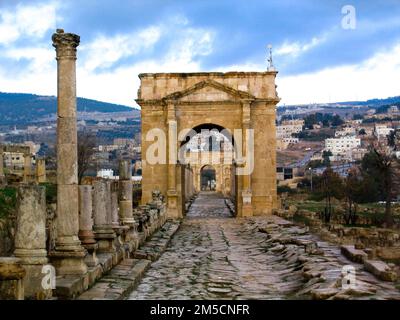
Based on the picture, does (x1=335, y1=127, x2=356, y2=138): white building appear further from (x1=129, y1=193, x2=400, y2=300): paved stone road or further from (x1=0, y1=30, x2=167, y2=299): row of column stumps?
(x1=0, y1=30, x2=167, y2=299): row of column stumps

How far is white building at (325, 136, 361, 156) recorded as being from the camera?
449 feet

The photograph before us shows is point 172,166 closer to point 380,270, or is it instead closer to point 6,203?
point 6,203

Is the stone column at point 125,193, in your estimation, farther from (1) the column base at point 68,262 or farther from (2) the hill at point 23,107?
(2) the hill at point 23,107

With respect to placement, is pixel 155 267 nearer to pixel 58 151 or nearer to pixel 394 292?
pixel 58 151

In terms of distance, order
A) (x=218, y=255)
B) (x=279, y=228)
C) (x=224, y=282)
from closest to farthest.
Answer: (x=224, y=282) < (x=218, y=255) < (x=279, y=228)

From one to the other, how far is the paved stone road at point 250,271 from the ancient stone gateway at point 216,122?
7790 mm

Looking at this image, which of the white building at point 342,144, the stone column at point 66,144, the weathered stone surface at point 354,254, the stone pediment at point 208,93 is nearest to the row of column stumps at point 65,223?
the stone column at point 66,144

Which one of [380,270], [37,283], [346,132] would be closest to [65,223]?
[37,283]

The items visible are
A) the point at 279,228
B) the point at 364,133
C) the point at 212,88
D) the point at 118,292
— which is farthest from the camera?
the point at 364,133

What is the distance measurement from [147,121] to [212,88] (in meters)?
2.80

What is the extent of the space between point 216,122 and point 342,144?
116264 mm

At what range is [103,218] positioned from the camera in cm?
1233

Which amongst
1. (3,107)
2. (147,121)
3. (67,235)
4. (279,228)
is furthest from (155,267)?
(3,107)

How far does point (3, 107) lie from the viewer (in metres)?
185
